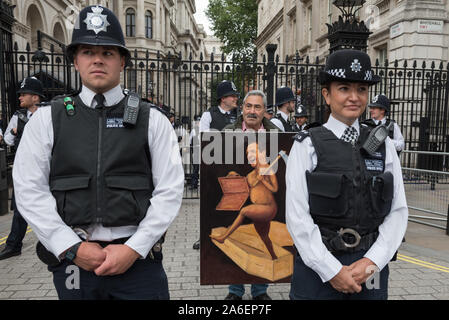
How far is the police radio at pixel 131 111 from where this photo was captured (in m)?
1.84

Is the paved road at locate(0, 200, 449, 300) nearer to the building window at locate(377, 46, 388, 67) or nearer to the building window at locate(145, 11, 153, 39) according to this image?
the building window at locate(377, 46, 388, 67)

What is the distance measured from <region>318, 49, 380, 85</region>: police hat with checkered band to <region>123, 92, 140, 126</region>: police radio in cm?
111

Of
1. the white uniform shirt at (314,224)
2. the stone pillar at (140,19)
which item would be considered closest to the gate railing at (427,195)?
the white uniform shirt at (314,224)

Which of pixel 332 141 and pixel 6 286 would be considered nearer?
pixel 332 141

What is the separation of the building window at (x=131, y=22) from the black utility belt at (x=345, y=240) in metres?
50.2

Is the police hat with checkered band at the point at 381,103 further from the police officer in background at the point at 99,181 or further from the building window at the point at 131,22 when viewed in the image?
the building window at the point at 131,22

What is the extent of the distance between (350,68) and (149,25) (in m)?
51.8

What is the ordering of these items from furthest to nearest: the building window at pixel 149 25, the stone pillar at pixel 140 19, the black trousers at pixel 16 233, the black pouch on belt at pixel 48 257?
the building window at pixel 149 25 → the stone pillar at pixel 140 19 → the black trousers at pixel 16 233 → the black pouch on belt at pixel 48 257

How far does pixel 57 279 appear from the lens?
1.88 m

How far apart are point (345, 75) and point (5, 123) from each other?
9045mm

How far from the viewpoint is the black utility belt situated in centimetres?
199

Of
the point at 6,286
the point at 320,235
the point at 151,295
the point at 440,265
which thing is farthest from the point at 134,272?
the point at 440,265

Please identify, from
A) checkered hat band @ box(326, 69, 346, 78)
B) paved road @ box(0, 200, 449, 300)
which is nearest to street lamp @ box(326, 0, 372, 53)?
paved road @ box(0, 200, 449, 300)

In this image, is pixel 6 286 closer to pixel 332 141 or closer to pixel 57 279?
pixel 57 279
